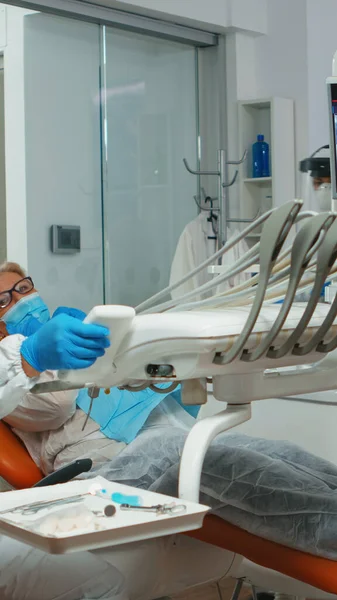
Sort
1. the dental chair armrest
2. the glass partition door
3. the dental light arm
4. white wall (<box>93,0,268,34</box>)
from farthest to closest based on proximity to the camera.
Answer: the glass partition door
white wall (<box>93,0,268,34</box>)
the dental chair armrest
the dental light arm

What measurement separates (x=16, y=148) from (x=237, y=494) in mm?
2860

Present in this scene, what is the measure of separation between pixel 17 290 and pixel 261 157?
274 centimetres

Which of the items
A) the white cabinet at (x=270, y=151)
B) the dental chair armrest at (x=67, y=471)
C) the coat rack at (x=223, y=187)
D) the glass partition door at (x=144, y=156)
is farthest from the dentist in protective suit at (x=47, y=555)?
the white cabinet at (x=270, y=151)

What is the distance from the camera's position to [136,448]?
1832 mm

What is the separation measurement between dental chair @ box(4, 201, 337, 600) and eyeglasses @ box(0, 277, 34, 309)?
889mm

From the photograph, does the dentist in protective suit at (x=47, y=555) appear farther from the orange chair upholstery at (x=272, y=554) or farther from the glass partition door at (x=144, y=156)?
the glass partition door at (x=144, y=156)

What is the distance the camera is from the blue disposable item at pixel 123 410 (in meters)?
2.24

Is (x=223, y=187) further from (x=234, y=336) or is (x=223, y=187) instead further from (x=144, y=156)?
(x=234, y=336)

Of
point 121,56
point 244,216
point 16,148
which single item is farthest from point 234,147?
point 16,148

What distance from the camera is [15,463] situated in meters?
2.17

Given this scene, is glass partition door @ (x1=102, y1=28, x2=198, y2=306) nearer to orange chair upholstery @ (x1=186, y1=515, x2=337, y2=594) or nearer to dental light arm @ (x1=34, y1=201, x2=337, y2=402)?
orange chair upholstery @ (x1=186, y1=515, x2=337, y2=594)

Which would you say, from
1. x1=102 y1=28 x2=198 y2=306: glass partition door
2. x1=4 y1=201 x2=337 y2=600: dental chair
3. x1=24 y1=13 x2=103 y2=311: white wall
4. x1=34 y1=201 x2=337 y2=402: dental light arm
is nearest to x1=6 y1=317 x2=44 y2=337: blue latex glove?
x1=4 y1=201 x2=337 y2=600: dental chair

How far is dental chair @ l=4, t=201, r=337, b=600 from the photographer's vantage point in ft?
4.04

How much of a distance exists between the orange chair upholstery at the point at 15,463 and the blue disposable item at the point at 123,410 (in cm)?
20
